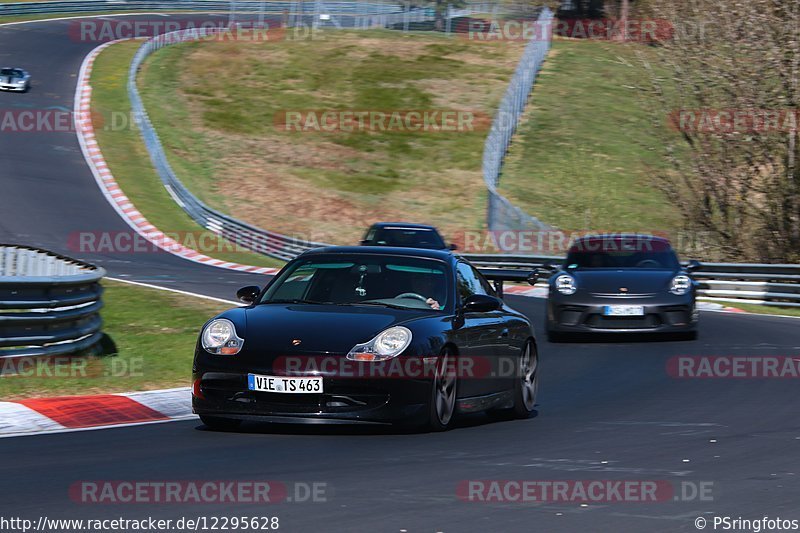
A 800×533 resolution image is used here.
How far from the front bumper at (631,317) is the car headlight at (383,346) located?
804 cm

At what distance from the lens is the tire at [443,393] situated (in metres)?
9.17

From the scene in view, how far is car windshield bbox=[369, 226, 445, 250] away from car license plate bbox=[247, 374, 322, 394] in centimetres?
1540

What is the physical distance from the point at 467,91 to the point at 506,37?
11567 mm

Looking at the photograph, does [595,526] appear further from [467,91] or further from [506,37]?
[506,37]

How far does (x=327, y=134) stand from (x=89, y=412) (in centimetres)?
4259

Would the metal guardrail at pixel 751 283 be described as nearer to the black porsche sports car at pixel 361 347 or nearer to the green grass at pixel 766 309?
the green grass at pixel 766 309

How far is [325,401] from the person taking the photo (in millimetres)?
8828

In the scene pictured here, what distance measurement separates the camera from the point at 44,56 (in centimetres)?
5747
